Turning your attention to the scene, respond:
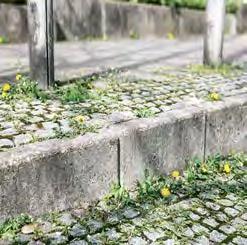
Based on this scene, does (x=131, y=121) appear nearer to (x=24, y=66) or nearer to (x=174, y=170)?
(x=174, y=170)

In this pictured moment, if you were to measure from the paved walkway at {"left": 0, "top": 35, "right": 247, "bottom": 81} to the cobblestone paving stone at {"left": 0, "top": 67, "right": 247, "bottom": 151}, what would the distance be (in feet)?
1.61

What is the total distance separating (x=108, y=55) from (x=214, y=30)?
5.35 ft

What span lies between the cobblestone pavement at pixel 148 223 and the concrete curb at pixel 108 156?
0.10 metres

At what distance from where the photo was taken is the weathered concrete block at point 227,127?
3732 mm

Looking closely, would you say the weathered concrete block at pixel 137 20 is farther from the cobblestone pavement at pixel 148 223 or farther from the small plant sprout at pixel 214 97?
the cobblestone pavement at pixel 148 223

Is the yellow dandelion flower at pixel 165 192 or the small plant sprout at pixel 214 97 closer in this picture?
the yellow dandelion flower at pixel 165 192

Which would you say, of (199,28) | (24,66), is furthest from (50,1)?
(199,28)

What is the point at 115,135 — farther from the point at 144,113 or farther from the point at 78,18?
the point at 78,18

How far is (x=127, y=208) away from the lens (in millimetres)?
2961

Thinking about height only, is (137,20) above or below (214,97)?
above

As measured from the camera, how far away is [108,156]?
2.99 m

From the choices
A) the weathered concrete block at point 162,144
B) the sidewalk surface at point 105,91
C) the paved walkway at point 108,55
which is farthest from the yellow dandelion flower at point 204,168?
the paved walkway at point 108,55

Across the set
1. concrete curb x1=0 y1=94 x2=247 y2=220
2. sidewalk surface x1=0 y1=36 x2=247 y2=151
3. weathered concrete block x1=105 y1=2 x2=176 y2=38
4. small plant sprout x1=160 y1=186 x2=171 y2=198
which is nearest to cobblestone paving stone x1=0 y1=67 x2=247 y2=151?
sidewalk surface x1=0 y1=36 x2=247 y2=151

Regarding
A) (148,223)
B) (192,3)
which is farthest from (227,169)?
(192,3)
